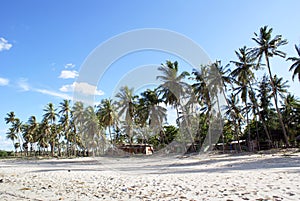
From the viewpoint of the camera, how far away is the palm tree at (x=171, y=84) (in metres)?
33.1

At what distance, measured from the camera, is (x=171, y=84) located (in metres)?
33.0

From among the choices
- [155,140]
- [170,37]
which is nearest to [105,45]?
[170,37]

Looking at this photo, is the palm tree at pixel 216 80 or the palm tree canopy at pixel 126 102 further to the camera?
the palm tree canopy at pixel 126 102

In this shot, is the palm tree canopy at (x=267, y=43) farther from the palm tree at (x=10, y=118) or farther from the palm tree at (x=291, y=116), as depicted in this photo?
the palm tree at (x=10, y=118)

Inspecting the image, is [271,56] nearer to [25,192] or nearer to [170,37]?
[170,37]

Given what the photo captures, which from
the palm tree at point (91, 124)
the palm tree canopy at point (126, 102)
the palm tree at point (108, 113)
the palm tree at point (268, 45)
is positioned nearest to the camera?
the palm tree at point (268, 45)

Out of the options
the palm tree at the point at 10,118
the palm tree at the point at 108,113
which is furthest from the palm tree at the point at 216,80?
the palm tree at the point at 10,118

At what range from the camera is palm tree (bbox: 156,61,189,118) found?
33125 mm

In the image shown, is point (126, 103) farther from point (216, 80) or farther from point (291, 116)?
point (291, 116)

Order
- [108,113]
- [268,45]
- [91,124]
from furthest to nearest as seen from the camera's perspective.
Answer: [91,124] < [108,113] < [268,45]

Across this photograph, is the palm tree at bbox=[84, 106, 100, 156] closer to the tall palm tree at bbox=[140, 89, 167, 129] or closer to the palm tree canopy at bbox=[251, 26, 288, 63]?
the tall palm tree at bbox=[140, 89, 167, 129]

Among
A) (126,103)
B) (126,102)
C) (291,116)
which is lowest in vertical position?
(291,116)

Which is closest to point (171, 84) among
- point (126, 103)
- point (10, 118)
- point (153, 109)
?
point (153, 109)

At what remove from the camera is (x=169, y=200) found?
605cm
